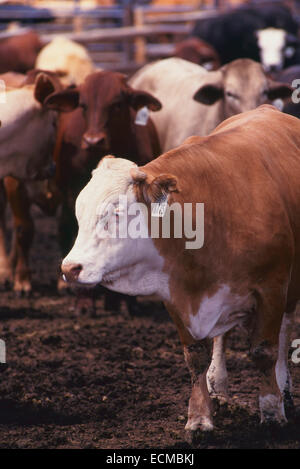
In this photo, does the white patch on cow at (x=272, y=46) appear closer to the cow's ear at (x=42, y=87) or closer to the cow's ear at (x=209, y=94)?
the cow's ear at (x=209, y=94)

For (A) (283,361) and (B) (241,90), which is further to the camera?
(B) (241,90)

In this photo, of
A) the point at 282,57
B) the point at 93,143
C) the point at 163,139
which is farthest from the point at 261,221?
the point at 282,57

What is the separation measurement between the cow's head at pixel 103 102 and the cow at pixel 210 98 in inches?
19.0

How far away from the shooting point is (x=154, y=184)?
328 cm

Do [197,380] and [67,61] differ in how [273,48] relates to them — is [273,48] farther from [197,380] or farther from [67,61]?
[197,380]

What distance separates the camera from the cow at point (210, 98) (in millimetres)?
6445

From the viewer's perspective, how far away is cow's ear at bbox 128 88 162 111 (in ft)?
20.3

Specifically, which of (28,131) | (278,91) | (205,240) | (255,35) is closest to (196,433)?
(205,240)

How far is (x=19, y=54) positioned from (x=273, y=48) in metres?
3.32

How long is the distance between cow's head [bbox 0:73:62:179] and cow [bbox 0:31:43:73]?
4652 millimetres

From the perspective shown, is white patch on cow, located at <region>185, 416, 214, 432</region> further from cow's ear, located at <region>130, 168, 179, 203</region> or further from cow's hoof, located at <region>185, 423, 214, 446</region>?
cow's ear, located at <region>130, 168, 179, 203</region>

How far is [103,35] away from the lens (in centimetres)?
1366

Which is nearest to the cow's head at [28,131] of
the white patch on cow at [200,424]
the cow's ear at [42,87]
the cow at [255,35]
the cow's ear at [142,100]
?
the cow's ear at [42,87]

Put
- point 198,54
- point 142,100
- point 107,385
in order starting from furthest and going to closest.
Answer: point 198,54
point 142,100
point 107,385
